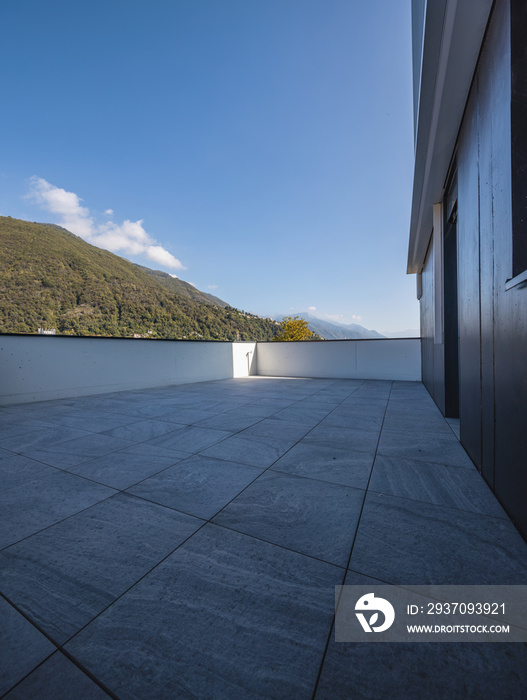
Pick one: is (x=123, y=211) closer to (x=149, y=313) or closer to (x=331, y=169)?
(x=149, y=313)

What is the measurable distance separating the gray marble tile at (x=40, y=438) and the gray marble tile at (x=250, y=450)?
1.70 meters

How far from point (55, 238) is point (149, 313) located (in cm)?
1906

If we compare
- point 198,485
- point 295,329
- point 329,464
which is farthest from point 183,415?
point 295,329

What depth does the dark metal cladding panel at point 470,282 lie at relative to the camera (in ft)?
7.59

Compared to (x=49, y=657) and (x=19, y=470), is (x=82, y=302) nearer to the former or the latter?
(x=19, y=470)

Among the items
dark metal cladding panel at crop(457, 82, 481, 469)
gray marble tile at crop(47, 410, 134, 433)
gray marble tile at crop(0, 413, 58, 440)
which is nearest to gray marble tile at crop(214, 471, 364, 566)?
dark metal cladding panel at crop(457, 82, 481, 469)

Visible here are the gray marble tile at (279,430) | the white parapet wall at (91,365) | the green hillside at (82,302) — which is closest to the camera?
the gray marble tile at (279,430)

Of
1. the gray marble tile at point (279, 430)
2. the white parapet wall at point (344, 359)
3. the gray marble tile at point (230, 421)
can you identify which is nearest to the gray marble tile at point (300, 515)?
the gray marble tile at point (279, 430)

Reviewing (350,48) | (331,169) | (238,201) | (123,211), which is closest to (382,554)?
(350,48)

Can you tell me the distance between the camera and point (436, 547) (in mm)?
1384

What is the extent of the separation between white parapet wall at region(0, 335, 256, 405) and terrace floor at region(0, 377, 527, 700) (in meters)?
3.30

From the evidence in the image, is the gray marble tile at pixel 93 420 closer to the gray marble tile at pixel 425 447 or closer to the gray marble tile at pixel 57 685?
the gray marble tile at pixel 57 685

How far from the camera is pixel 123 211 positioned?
44.2m

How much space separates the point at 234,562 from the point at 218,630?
33cm
